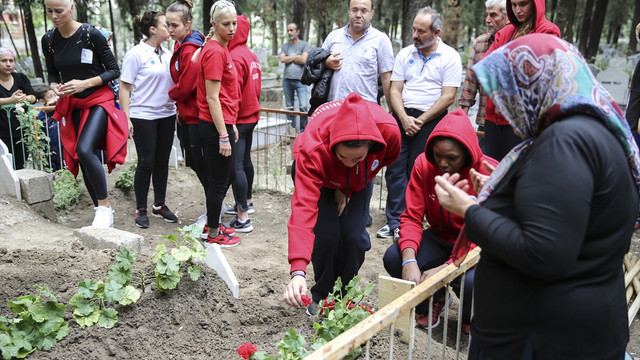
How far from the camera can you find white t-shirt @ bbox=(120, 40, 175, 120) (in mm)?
4879

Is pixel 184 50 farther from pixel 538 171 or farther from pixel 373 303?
pixel 538 171

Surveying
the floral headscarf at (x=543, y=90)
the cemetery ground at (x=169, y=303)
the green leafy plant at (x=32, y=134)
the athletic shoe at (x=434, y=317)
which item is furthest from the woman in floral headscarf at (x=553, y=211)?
the green leafy plant at (x=32, y=134)

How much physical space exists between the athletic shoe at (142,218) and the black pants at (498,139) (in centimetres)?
320

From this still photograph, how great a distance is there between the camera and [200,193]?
648cm

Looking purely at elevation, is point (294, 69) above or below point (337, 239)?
above

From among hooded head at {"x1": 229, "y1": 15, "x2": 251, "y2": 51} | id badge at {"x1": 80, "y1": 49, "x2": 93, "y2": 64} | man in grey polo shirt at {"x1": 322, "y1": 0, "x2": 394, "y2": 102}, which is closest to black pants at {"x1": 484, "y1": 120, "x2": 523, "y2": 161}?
man in grey polo shirt at {"x1": 322, "y1": 0, "x2": 394, "y2": 102}

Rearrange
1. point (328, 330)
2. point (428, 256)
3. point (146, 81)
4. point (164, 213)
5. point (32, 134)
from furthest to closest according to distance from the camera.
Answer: point (32, 134) < point (164, 213) < point (146, 81) < point (428, 256) < point (328, 330)

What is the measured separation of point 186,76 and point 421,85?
6.71 feet

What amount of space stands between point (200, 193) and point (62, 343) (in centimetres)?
381

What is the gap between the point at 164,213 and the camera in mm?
5383

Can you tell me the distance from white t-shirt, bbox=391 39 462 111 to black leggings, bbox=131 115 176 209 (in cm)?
223

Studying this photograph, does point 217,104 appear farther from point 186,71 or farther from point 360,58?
point 360,58

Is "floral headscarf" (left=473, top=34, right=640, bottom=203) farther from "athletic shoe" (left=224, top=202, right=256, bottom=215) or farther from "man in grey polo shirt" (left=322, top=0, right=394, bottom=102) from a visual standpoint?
"athletic shoe" (left=224, top=202, right=256, bottom=215)

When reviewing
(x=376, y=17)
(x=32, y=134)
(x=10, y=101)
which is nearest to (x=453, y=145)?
(x=32, y=134)
